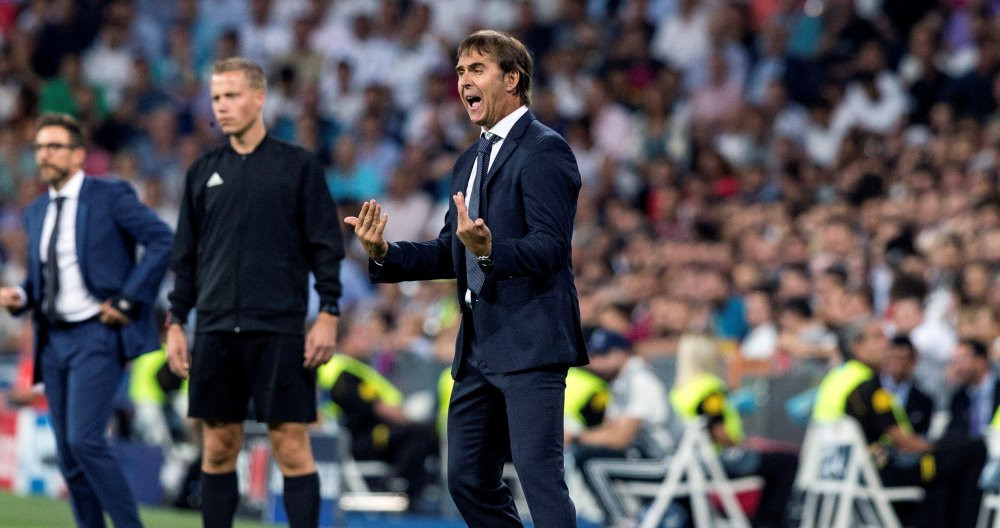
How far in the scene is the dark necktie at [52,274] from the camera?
8164 mm

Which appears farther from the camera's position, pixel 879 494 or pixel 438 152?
pixel 438 152

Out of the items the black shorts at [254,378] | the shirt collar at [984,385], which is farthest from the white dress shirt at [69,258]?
the shirt collar at [984,385]

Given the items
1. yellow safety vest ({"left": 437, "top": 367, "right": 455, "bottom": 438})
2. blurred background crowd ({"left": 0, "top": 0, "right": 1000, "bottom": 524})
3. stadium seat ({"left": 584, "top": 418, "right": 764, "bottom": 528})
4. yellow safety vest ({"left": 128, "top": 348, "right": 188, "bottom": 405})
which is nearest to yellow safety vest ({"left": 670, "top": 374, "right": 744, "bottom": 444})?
stadium seat ({"left": 584, "top": 418, "right": 764, "bottom": 528})

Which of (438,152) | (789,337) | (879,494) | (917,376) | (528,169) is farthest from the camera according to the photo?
(438,152)

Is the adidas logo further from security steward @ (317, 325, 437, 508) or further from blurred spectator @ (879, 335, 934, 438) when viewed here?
security steward @ (317, 325, 437, 508)

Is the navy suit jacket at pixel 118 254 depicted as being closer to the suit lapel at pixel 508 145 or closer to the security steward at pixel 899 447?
the suit lapel at pixel 508 145

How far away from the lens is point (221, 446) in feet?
24.2

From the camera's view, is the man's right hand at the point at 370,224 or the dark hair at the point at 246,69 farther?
the dark hair at the point at 246,69

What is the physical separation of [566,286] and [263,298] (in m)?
1.78

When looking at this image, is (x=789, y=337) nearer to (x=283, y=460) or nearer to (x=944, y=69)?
(x=944, y=69)

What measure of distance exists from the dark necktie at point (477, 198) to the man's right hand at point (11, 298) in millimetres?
3118

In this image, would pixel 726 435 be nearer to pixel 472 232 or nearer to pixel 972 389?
pixel 972 389

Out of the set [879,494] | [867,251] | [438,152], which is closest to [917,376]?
[879,494]

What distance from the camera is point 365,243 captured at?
5973 millimetres
